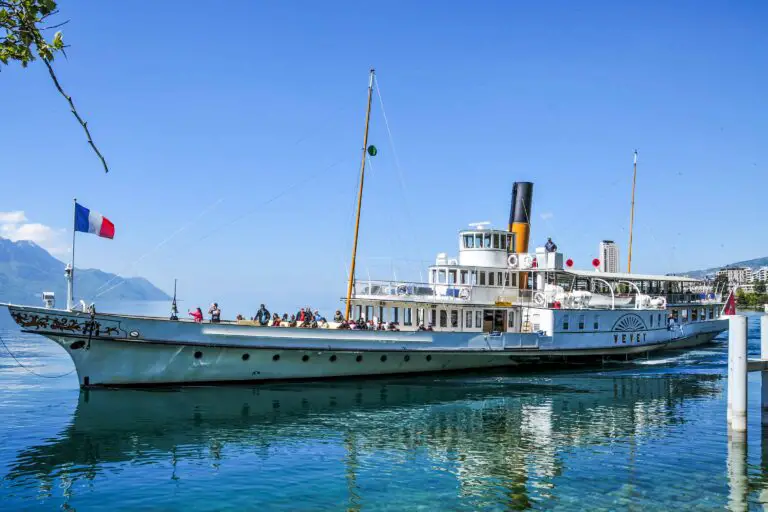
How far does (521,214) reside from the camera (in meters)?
39.3

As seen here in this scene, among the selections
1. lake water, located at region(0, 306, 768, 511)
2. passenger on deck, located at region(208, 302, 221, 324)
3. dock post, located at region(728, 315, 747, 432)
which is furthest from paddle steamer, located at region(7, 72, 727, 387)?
dock post, located at region(728, 315, 747, 432)

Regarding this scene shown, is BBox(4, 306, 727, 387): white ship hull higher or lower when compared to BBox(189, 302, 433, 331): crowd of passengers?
lower

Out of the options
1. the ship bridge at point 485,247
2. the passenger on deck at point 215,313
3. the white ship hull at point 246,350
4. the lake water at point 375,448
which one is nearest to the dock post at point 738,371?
the lake water at point 375,448

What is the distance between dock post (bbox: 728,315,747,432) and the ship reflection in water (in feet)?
2.63

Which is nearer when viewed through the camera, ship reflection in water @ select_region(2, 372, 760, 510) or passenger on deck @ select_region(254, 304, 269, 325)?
ship reflection in water @ select_region(2, 372, 760, 510)

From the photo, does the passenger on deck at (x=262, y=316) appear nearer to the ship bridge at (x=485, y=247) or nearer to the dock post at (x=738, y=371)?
the ship bridge at (x=485, y=247)

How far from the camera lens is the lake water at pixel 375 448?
47.2ft

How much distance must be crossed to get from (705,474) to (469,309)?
18.6 metres

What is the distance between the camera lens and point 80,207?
2452 cm

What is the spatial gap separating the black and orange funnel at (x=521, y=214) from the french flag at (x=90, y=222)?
22.3 m

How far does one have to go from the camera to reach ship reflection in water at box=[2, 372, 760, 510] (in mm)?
14414

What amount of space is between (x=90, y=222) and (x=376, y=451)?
13.7 metres

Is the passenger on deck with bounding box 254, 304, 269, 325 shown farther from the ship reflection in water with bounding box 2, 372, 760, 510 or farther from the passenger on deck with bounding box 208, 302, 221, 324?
the ship reflection in water with bounding box 2, 372, 760, 510

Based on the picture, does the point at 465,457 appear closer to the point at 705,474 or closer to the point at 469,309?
the point at 705,474
